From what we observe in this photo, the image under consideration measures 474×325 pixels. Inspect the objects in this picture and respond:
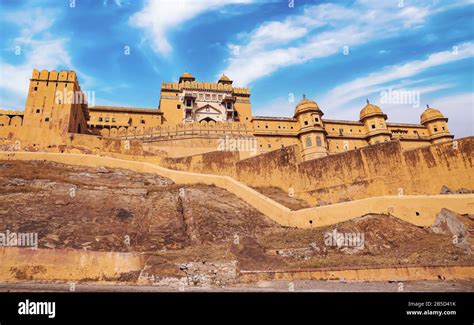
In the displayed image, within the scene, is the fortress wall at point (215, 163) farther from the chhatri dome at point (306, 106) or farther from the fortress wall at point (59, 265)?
the chhatri dome at point (306, 106)

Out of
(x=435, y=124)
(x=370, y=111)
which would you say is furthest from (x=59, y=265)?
(x=435, y=124)

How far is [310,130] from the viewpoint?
4275cm

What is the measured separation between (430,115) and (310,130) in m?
23.2

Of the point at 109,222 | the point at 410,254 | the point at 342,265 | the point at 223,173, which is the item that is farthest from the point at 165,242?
the point at 223,173

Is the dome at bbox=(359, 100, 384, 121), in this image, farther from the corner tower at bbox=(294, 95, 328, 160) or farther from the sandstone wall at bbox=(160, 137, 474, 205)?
the sandstone wall at bbox=(160, 137, 474, 205)

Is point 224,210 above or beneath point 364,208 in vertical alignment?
above

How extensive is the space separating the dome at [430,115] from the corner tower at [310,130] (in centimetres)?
1921

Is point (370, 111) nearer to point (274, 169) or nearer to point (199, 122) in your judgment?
point (199, 122)

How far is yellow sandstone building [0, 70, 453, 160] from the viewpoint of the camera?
33406 mm

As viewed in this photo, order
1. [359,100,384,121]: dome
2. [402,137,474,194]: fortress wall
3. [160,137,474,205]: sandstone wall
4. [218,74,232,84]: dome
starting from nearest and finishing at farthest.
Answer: [402,137,474,194]: fortress wall
[160,137,474,205]: sandstone wall
[359,100,384,121]: dome
[218,74,232,84]: dome

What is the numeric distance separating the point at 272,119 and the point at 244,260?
36.6 meters

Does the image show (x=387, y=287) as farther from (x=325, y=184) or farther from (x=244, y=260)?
(x=325, y=184)

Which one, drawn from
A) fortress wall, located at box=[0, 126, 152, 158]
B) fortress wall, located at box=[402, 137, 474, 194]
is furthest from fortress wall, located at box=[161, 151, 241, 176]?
fortress wall, located at box=[402, 137, 474, 194]

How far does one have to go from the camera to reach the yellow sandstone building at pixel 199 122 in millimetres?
33406
